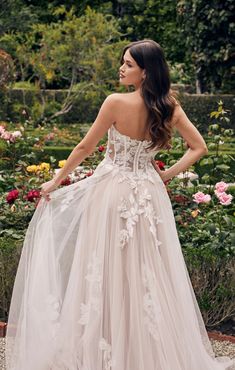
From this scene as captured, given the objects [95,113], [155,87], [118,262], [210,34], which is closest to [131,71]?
[155,87]

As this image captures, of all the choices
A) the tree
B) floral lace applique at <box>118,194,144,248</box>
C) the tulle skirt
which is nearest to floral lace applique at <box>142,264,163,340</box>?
the tulle skirt

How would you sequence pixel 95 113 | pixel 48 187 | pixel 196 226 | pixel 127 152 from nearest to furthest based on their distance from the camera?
pixel 127 152 → pixel 48 187 → pixel 196 226 → pixel 95 113

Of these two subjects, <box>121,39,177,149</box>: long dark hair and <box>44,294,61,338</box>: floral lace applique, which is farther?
<box>44,294,61,338</box>: floral lace applique

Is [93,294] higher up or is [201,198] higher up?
[201,198]

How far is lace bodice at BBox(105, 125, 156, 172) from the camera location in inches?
145

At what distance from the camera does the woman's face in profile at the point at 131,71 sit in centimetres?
361

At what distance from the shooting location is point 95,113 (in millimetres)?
19016

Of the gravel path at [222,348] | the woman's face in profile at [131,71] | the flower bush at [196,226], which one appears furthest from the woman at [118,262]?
the flower bush at [196,226]

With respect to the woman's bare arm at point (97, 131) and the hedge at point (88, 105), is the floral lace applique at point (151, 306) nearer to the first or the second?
the woman's bare arm at point (97, 131)

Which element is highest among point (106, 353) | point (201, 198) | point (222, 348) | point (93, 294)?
point (201, 198)

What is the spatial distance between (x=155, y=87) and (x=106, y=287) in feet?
2.89

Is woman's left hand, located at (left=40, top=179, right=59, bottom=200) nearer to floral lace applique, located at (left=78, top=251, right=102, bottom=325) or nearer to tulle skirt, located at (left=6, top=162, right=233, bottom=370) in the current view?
tulle skirt, located at (left=6, top=162, right=233, bottom=370)

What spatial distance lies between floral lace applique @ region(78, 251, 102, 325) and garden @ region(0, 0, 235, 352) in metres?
1.20

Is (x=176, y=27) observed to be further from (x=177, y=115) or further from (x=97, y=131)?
(x=97, y=131)
